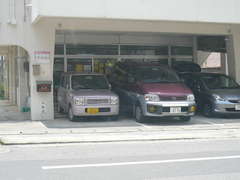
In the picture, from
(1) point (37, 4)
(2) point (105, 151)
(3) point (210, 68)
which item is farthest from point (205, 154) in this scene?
(3) point (210, 68)

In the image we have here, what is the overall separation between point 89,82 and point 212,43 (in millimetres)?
7534

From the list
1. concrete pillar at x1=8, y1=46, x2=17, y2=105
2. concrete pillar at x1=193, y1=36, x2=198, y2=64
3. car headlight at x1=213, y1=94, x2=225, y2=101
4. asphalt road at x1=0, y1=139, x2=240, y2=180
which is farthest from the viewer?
concrete pillar at x1=193, y1=36, x2=198, y2=64

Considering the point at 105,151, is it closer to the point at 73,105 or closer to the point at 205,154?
the point at 205,154

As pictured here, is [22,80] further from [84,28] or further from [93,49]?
[84,28]

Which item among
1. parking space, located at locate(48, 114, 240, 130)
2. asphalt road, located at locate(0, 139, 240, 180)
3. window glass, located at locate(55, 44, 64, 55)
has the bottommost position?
asphalt road, located at locate(0, 139, 240, 180)

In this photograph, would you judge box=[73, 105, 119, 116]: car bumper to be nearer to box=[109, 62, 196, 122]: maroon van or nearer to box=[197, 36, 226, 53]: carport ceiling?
box=[109, 62, 196, 122]: maroon van

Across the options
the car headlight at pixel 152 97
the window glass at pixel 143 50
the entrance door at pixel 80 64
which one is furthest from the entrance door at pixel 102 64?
the car headlight at pixel 152 97

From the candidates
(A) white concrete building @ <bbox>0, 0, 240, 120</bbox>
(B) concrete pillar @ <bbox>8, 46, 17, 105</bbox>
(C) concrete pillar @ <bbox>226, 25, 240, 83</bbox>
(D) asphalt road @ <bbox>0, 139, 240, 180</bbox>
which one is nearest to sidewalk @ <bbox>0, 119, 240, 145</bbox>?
(D) asphalt road @ <bbox>0, 139, 240, 180</bbox>

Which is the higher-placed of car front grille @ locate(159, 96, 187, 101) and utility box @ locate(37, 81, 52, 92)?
utility box @ locate(37, 81, 52, 92)

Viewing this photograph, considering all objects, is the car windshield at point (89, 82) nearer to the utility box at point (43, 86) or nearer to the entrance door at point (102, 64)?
the utility box at point (43, 86)

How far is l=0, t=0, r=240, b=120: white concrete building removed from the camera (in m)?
12.7

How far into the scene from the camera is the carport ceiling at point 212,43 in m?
19.0

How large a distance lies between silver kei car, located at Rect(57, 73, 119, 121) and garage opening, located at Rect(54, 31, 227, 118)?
319cm

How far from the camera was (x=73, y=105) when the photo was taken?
1342 cm
